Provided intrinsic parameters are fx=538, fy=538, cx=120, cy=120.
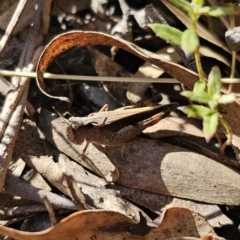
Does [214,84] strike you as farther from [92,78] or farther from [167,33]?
[92,78]

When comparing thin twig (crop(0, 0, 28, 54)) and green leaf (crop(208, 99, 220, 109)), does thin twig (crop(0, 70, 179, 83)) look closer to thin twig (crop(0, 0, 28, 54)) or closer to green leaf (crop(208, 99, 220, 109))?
thin twig (crop(0, 0, 28, 54))

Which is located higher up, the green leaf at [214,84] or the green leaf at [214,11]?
the green leaf at [214,11]

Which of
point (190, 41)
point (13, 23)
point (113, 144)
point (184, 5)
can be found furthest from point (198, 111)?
point (13, 23)

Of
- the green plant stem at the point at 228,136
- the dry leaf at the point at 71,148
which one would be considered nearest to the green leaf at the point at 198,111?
the green plant stem at the point at 228,136

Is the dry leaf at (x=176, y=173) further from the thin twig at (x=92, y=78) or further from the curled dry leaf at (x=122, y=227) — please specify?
the thin twig at (x=92, y=78)

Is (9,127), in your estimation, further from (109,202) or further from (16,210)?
(109,202)
